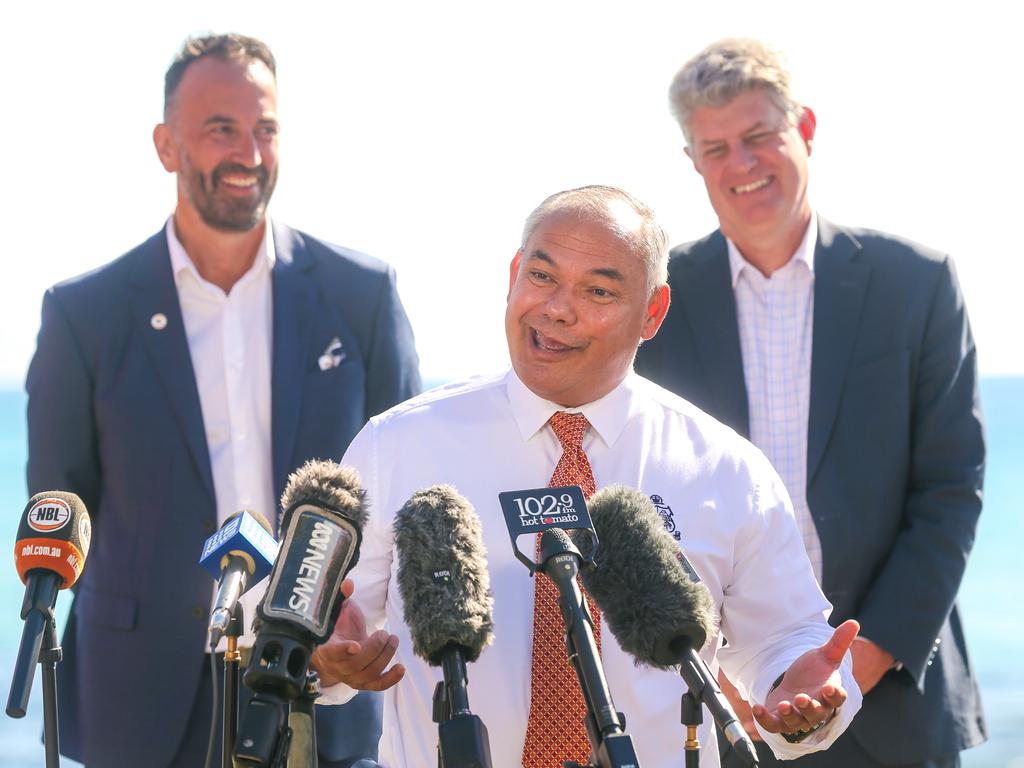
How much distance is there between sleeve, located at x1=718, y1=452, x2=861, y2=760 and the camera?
3137 mm

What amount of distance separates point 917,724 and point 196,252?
9.30ft

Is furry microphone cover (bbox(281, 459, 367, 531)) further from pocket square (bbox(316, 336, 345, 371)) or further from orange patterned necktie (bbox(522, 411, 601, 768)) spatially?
pocket square (bbox(316, 336, 345, 371))

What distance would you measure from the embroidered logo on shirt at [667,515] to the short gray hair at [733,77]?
6.11 ft

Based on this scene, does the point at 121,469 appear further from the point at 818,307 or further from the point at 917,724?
the point at 917,724

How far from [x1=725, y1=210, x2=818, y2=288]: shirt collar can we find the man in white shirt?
1228mm

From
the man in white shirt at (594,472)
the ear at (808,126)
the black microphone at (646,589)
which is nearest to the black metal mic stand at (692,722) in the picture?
the black microphone at (646,589)

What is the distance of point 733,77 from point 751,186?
0.36m

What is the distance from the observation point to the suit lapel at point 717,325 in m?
4.49

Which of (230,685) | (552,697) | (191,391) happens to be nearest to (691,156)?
(191,391)

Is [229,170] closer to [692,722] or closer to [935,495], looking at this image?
[935,495]

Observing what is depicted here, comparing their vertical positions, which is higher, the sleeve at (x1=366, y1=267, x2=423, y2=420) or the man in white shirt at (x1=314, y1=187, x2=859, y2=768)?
the sleeve at (x1=366, y1=267, x2=423, y2=420)

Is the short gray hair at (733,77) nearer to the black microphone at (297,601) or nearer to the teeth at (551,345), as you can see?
the teeth at (551,345)

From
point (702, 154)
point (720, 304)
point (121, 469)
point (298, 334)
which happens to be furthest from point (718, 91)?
point (121, 469)

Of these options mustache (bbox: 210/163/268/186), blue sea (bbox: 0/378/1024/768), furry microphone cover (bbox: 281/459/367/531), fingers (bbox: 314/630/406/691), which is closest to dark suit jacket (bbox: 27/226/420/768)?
mustache (bbox: 210/163/268/186)
